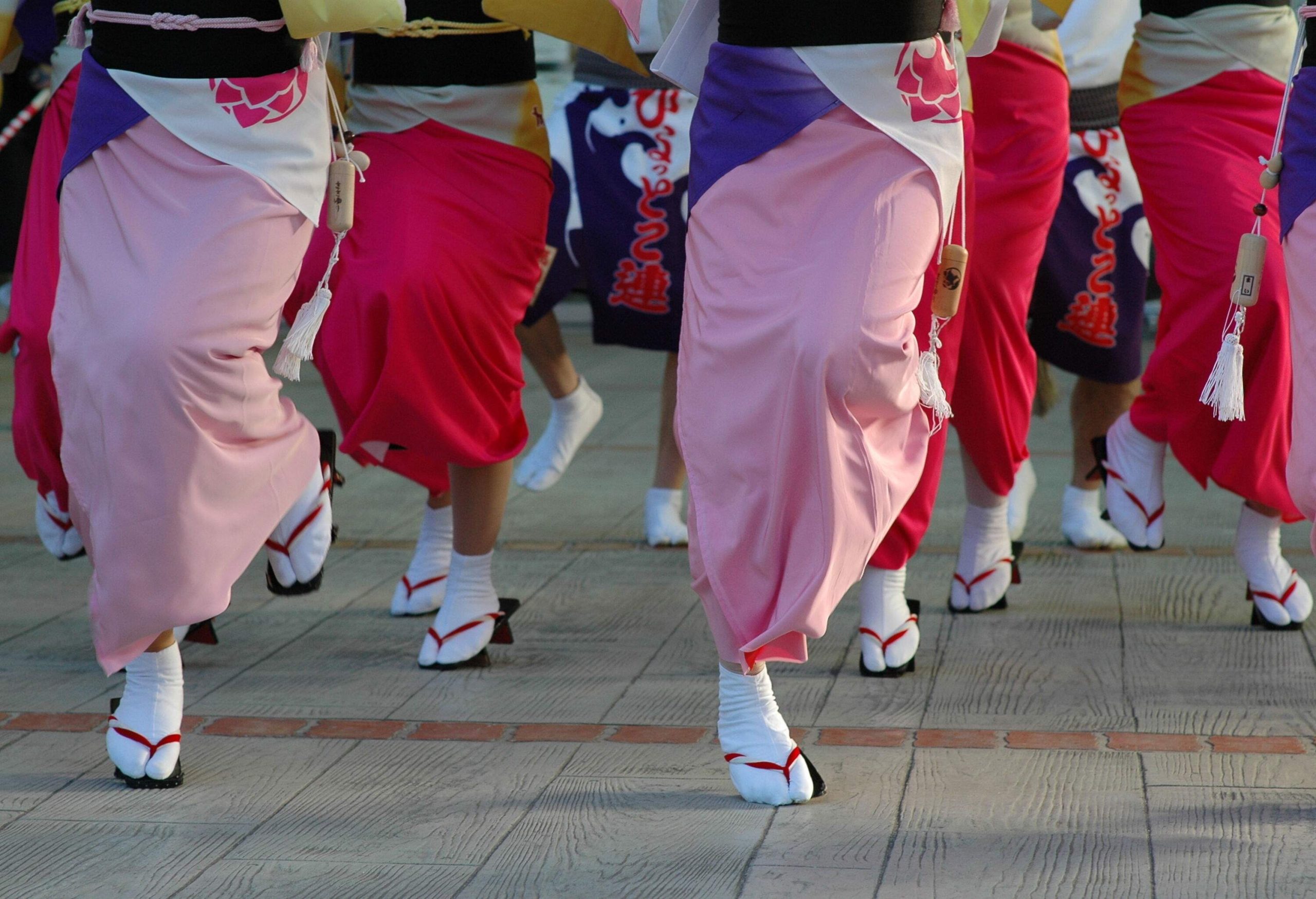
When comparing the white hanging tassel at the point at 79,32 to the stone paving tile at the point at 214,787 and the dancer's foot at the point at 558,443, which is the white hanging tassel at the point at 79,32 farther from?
the dancer's foot at the point at 558,443

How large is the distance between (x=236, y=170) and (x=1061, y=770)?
5.01 ft

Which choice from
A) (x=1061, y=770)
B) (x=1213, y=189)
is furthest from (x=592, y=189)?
(x=1061, y=770)

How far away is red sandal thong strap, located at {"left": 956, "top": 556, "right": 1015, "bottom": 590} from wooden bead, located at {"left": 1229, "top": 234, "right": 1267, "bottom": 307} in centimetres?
117

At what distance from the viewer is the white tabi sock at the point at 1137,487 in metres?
3.62

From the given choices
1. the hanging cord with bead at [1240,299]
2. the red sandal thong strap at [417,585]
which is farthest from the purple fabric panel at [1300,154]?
the red sandal thong strap at [417,585]

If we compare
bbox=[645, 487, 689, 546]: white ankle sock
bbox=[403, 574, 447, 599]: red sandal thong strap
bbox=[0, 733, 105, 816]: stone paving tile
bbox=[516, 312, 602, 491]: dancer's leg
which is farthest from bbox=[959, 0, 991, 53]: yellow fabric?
bbox=[516, 312, 602, 491]: dancer's leg

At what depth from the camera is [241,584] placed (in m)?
3.96

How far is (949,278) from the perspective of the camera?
2535 millimetres

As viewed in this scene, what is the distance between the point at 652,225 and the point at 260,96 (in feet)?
6.72

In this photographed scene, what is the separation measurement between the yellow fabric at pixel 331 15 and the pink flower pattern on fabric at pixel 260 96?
2.9 inches

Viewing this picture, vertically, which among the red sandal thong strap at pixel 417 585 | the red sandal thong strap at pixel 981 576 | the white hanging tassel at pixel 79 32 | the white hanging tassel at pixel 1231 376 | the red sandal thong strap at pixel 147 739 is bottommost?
the red sandal thong strap at pixel 417 585

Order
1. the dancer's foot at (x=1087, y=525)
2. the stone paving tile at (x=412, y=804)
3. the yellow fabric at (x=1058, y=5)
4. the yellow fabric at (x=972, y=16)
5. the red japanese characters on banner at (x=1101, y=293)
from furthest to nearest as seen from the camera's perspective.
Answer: the dancer's foot at (x=1087, y=525) < the red japanese characters on banner at (x=1101, y=293) < the yellow fabric at (x=1058, y=5) < the yellow fabric at (x=972, y=16) < the stone paving tile at (x=412, y=804)

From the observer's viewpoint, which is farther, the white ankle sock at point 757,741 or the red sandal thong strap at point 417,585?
the red sandal thong strap at point 417,585

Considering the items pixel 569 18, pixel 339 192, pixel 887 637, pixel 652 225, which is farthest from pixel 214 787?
pixel 652 225
